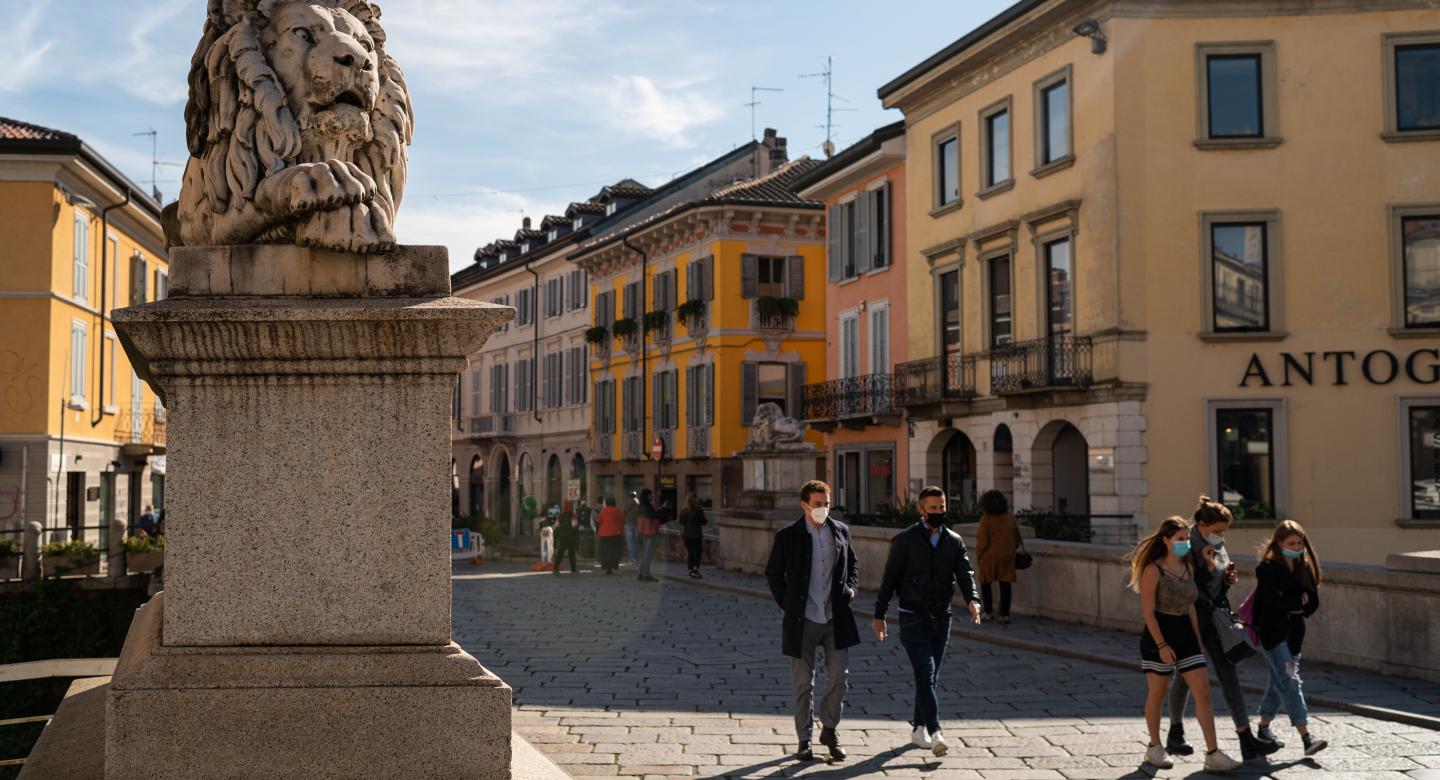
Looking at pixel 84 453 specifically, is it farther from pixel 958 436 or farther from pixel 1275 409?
pixel 1275 409

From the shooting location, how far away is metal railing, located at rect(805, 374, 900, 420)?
127ft

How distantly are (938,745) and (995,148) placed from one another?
26.3 metres

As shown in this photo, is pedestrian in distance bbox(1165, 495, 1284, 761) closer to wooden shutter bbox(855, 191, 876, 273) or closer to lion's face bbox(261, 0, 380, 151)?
lion's face bbox(261, 0, 380, 151)

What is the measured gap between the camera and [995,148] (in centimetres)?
3406

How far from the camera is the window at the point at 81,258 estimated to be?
39.1 meters

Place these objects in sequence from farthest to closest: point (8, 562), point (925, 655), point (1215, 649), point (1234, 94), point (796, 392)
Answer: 1. point (796, 392)
2. point (1234, 94)
3. point (8, 562)
4. point (925, 655)
5. point (1215, 649)

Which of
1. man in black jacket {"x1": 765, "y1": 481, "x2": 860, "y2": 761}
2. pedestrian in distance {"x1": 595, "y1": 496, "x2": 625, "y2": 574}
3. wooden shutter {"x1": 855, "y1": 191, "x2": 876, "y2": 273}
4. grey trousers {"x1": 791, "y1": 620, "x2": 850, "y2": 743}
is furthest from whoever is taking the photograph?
wooden shutter {"x1": 855, "y1": 191, "x2": 876, "y2": 273}

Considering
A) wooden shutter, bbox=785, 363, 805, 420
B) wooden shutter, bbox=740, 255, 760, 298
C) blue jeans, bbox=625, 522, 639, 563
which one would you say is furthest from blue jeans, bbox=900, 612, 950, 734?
wooden shutter, bbox=785, 363, 805, 420

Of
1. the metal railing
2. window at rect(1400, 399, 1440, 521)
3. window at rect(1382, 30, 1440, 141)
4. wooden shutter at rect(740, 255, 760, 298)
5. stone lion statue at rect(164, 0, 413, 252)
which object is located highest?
window at rect(1382, 30, 1440, 141)

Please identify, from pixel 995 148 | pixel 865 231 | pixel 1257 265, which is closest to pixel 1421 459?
pixel 1257 265

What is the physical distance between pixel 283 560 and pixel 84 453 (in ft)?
126

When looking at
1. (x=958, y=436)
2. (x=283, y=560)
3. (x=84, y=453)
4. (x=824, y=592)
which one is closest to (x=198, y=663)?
(x=283, y=560)

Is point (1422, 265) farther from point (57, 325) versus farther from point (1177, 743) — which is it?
point (57, 325)

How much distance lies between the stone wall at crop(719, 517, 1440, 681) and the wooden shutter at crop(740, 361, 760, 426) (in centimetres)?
3116
